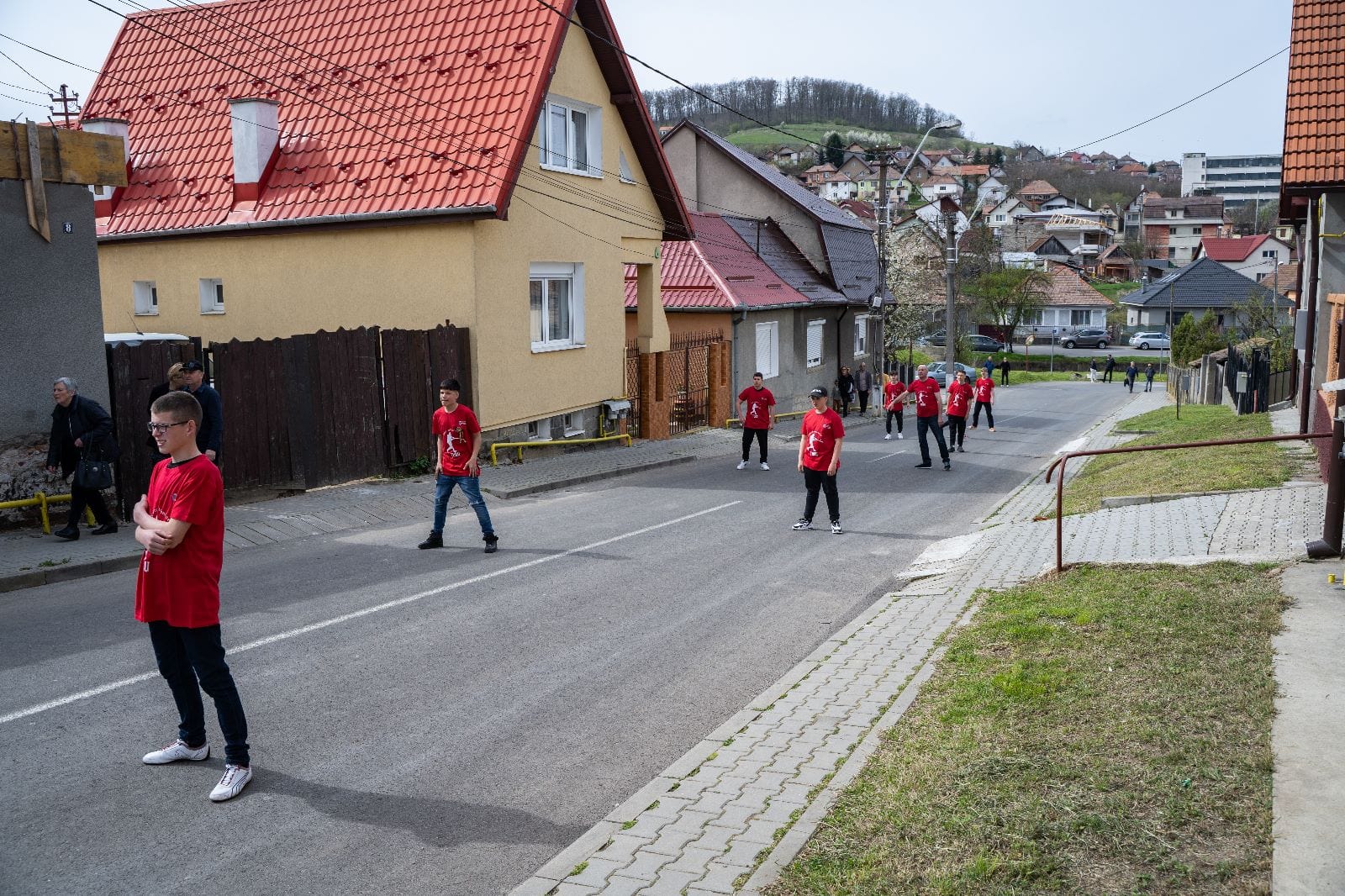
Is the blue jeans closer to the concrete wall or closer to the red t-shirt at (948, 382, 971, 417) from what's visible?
the concrete wall

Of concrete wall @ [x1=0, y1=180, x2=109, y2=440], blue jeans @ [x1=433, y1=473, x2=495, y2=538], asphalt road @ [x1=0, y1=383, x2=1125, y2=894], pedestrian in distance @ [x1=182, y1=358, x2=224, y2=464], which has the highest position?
concrete wall @ [x1=0, y1=180, x2=109, y2=440]

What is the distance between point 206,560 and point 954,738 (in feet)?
12.2

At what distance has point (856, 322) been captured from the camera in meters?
41.6

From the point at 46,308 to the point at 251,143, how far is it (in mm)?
7796

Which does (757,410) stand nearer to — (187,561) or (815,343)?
(187,561)

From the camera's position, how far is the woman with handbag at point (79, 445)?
36.6 feet

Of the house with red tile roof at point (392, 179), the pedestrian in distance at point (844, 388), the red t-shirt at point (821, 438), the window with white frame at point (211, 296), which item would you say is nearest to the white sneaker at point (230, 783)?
the red t-shirt at point (821, 438)

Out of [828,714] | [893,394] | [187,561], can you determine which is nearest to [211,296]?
[893,394]

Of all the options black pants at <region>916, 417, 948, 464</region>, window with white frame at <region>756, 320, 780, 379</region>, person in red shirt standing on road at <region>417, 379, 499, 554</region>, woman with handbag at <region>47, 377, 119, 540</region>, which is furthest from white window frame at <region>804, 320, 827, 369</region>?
woman with handbag at <region>47, 377, 119, 540</region>

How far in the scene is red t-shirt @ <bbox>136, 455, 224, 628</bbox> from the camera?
5.45 meters

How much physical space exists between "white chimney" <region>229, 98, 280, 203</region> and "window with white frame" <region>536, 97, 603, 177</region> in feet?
14.7

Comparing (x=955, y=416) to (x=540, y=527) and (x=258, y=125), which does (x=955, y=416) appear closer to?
(x=540, y=527)

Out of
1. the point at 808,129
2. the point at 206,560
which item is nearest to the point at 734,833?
the point at 206,560

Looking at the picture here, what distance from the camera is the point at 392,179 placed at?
1795cm
